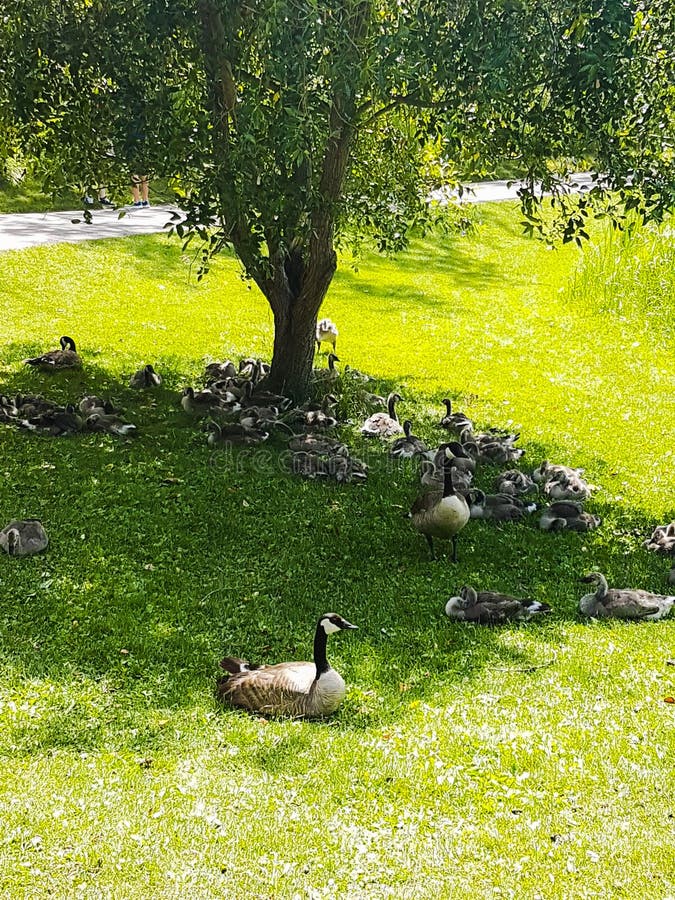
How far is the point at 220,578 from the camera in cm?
1109

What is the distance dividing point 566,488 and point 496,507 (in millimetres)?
1388

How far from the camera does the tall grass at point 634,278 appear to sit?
26.1 m

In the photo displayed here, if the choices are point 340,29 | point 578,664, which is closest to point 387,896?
point 578,664

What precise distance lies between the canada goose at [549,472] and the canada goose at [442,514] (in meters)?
3.27

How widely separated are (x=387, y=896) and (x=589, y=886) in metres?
1.34

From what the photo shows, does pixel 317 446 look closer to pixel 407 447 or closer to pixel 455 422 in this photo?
pixel 407 447

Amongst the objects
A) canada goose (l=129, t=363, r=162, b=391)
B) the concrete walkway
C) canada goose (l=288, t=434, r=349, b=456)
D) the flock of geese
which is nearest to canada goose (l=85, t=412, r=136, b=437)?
the flock of geese

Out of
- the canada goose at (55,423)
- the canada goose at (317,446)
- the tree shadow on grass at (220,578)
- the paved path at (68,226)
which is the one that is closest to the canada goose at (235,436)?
the tree shadow on grass at (220,578)

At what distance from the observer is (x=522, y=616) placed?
10.5 meters

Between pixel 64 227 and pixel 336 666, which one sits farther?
pixel 64 227

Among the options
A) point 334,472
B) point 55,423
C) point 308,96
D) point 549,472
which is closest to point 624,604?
point 549,472

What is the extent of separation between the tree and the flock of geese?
187cm

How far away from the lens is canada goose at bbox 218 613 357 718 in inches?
317

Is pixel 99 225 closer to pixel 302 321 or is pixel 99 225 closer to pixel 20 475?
pixel 302 321
